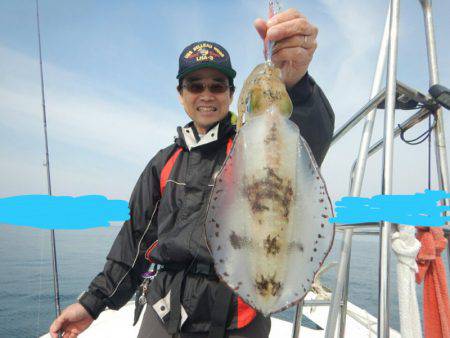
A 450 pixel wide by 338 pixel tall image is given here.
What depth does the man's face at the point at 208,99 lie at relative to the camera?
321 cm

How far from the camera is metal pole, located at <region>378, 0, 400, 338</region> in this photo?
2.11m

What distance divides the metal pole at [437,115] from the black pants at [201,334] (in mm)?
1966

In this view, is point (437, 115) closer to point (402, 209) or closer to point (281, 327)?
point (402, 209)

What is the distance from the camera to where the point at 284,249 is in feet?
4.77

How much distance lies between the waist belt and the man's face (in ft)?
5.04

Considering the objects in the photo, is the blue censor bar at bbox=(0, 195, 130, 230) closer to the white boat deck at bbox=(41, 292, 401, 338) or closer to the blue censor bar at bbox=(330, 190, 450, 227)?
the blue censor bar at bbox=(330, 190, 450, 227)

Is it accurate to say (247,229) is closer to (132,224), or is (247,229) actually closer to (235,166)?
(235,166)

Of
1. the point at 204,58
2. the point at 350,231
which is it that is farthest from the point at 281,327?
the point at 204,58

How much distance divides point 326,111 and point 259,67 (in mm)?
947

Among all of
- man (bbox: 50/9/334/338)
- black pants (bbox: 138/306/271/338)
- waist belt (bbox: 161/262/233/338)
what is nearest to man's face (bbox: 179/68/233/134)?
man (bbox: 50/9/334/338)

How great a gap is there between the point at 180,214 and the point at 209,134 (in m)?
0.88

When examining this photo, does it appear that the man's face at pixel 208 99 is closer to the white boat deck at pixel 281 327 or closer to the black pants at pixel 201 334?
the black pants at pixel 201 334

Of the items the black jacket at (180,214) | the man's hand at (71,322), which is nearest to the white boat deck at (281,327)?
the man's hand at (71,322)

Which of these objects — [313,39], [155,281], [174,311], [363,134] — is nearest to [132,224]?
[155,281]
